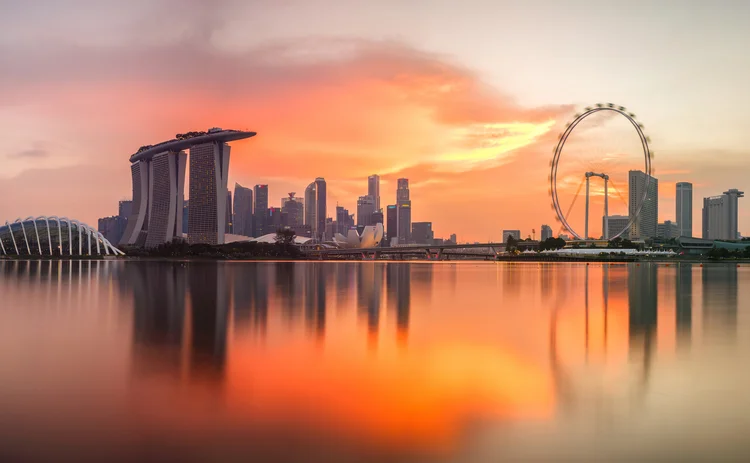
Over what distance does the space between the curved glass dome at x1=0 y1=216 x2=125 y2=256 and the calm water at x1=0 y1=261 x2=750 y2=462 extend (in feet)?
554

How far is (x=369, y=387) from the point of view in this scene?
36.5ft

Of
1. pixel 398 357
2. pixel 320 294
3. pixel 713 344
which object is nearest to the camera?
pixel 398 357

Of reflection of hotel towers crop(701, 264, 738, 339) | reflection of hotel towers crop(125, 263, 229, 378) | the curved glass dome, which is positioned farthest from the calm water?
the curved glass dome

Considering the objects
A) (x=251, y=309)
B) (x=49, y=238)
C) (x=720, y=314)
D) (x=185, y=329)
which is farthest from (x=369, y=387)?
(x=49, y=238)

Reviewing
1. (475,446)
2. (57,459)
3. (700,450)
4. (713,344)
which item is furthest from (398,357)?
(713,344)

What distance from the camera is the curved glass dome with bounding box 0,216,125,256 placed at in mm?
172375

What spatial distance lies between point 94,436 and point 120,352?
690cm

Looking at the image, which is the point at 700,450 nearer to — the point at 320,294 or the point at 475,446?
the point at 475,446

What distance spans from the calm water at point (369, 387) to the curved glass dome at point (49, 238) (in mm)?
168992

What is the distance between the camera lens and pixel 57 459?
7.22 metres

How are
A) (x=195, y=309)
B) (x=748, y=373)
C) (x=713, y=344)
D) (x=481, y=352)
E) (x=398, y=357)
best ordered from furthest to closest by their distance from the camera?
(x=195, y=309)
(x=713, y=344)
(x=481, y=352)
(x=398, y=357)
(x=748, y=373)

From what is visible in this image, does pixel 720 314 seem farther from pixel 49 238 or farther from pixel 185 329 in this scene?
pixel 49 238

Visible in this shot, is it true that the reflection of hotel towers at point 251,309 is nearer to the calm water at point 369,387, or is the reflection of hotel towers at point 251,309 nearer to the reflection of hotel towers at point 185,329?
the calm water at point 369,387

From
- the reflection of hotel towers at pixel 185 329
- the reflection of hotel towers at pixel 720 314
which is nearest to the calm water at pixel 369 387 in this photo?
the reflection of hotel towers at pixel 185 329
